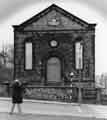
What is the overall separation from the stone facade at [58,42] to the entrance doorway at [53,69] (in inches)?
14.3

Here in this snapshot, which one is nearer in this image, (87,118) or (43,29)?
(87,118)

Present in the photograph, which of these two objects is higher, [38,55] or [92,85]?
[38,55]

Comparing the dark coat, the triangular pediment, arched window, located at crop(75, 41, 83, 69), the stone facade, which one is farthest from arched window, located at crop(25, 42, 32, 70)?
the dark coat

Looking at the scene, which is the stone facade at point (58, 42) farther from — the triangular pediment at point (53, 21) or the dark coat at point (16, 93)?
the dark coat at point (16, 93)

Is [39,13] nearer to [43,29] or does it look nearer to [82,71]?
[43,29]

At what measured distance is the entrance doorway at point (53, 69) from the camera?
1248 inches

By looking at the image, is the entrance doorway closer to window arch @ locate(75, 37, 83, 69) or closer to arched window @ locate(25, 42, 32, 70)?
window arch @ locate(75, 37, 83, 69)

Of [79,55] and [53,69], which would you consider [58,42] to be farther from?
[53,69]

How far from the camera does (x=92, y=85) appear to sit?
31250mm

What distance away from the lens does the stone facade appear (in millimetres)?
31516

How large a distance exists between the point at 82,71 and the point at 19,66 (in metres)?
6.99

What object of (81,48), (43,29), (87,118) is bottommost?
(87,118)

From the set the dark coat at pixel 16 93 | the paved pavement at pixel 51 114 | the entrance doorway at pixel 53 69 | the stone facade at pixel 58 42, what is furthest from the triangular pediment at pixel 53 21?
the dark coat at pixel 16 93

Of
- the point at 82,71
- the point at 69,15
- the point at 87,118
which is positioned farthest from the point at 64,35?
the point at 87,118
